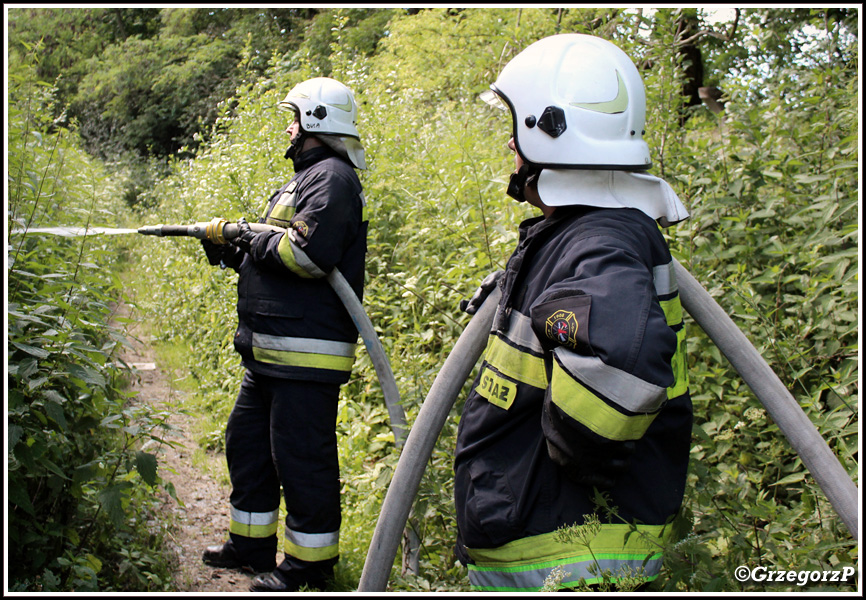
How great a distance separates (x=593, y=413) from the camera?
153 centimetres

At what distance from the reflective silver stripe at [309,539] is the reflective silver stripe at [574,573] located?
178 centimetres

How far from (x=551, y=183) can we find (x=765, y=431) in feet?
6.46

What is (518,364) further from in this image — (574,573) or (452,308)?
(452,308)

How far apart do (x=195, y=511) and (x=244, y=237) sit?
2.07m

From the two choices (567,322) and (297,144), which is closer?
(567,322)

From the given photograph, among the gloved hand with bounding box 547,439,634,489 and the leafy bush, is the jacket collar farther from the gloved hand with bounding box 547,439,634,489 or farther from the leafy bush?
the gloved hand with bounding box 547,439,634,489

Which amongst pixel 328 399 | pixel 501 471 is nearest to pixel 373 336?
pixel 328 399

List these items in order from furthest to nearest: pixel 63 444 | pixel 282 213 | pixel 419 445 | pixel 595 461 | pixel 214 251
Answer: pixel 214 251 < pixel 282 213 < pixel 63 444 < pixel 419 445 < pixel 595 461

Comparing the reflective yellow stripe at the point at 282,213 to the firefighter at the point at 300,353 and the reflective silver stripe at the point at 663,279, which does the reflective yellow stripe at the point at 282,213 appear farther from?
the reflective silver stripe at the point at 663,279

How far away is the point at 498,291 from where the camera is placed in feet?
6.91

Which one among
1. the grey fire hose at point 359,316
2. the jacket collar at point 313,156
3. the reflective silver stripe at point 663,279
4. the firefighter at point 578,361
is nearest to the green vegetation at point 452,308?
the grey fire hose at point 359,316

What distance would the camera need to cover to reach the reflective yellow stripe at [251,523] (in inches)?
146

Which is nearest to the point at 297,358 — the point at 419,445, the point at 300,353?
the point at 300,353

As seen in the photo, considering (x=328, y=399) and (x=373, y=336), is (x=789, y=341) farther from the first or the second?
(x=328, y=399)
